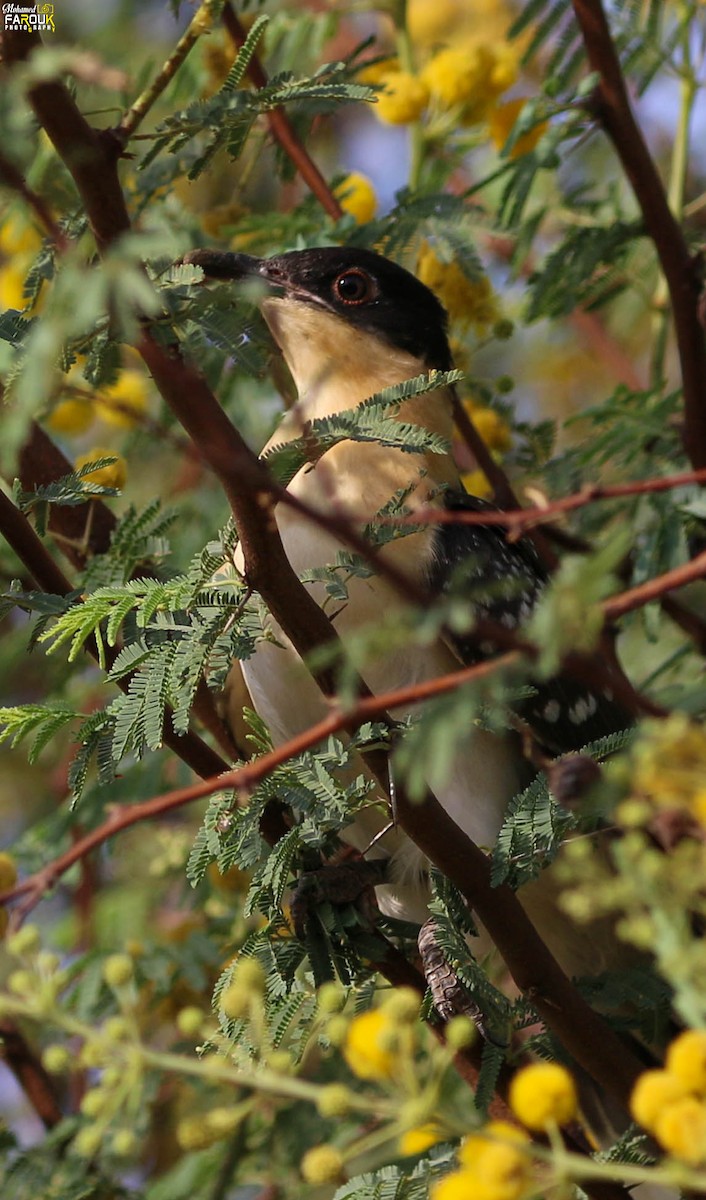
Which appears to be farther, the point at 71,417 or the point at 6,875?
the point at 71,417

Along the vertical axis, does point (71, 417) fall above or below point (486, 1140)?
above

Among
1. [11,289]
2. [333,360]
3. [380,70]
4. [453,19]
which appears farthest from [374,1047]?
[453,19]

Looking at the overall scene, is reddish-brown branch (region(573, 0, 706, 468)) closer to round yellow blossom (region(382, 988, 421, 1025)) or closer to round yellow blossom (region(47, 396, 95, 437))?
round yellow blossom (region(47, 396, 95, 437))

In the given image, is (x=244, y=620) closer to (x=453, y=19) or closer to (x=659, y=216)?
(x=659, y=216)

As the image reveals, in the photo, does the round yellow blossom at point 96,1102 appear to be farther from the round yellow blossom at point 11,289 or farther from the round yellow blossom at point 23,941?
the round yellow blossom at point 11,289

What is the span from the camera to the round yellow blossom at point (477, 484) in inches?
157

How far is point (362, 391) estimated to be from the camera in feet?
12.6

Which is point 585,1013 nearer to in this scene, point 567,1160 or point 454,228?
point 567,1160

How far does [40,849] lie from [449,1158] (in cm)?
149

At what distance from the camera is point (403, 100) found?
12.6 feet

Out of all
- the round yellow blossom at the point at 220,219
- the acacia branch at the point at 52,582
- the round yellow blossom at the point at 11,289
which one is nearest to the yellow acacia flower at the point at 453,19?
the round yellow blossom at the point at 220,219

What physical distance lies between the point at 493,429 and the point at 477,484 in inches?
6.5

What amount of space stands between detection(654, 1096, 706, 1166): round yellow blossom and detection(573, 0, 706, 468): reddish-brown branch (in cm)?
246

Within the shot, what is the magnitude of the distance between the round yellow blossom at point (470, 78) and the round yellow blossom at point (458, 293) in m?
0.38
